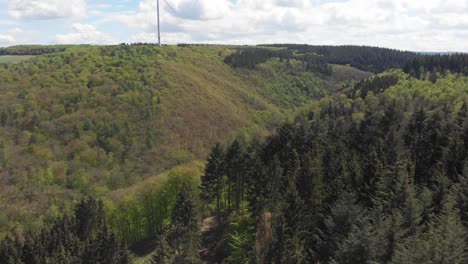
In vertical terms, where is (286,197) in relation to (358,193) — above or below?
below

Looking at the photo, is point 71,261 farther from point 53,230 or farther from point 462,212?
point 462,212

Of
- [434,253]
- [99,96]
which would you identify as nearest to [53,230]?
[434,253]

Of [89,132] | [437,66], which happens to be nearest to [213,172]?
[89,132]

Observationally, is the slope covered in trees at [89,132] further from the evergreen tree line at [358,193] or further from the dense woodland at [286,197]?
the evergreen tree line at [358,193]

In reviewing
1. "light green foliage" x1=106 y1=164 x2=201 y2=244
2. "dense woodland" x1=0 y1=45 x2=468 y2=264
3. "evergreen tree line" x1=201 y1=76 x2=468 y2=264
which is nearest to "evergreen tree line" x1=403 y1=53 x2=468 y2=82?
"dense woodland" x1=0 y1=45 x2=468 y2=264

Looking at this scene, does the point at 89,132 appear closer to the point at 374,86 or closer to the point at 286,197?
the point at 374,86

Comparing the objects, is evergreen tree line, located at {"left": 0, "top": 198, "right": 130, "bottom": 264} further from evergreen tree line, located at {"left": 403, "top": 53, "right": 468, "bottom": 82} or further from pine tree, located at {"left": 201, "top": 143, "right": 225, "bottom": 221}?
evergreen tree line, located at {"left": 403, "top": 53, "right": 468, "bottom": 82}
